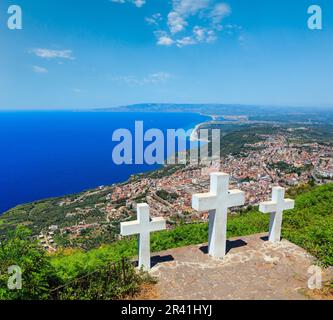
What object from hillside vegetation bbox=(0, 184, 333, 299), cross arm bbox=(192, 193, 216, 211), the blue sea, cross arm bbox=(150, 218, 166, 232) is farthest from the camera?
the blue sea

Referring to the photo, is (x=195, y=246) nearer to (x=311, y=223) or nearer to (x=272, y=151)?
(x=311, y=223)

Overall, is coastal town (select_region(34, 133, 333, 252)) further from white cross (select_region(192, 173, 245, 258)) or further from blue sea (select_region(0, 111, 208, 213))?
blue sea (select_region(0, 111, 208, 213))

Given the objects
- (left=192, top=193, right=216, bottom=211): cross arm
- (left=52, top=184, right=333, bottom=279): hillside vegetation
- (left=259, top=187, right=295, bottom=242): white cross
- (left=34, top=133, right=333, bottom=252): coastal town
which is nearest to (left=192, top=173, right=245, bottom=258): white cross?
(left=192, top=193, right=216, bottom=211): cross arm

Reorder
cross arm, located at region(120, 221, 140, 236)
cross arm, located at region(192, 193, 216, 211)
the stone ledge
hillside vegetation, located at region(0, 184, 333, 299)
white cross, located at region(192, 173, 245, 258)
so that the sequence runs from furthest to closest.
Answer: white cross, located at region(192, 173, 245, 258)
cross arm, located at region(192, 193, 216, 211)
cross arm, located at region(120, 221, 140, 236)
the stone ledge
hillside vegetation, located at region(0, 184, 333, 299)

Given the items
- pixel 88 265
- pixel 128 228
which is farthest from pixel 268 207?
pixel 88 265

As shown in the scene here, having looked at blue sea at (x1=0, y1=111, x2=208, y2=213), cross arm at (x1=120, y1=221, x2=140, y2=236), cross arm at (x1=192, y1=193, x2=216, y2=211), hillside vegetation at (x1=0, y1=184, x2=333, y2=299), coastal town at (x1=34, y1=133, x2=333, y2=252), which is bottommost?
blue sea at (x1=0, y1=111, x2=208, y2=213)
